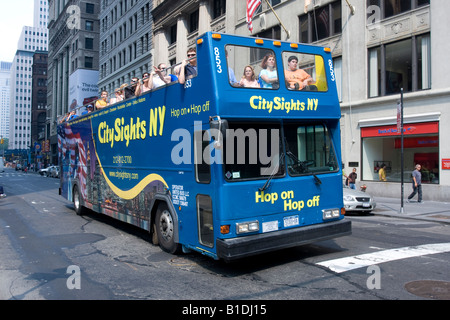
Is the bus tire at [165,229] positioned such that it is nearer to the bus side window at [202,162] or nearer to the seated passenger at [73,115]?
the bus side window at [202,162]

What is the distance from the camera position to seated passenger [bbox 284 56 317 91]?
661cm

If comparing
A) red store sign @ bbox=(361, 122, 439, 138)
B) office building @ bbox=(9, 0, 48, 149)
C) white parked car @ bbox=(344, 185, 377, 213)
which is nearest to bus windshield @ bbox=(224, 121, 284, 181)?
white parked car @ bbox=(344, 185, 377, 213)

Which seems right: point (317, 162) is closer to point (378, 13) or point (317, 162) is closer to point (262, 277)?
point (262, 277)

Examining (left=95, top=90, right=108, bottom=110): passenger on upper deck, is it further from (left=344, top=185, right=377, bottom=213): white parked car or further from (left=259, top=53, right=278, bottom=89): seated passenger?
(left=344, top=185, right=377, bottom=213): white parked car

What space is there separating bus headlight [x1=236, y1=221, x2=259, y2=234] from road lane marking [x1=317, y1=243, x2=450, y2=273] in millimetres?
1439

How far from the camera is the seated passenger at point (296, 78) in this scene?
21.7 feet

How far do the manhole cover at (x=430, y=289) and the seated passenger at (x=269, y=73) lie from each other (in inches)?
142

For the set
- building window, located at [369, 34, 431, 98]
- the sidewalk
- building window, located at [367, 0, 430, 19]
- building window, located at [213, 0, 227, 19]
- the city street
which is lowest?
A: the sidewalk

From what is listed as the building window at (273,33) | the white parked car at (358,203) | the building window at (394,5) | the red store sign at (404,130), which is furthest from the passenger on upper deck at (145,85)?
the building window at (273,33)

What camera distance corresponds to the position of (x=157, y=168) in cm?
778

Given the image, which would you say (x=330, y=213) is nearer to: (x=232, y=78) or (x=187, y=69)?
(x=232, y=78)
